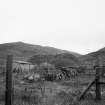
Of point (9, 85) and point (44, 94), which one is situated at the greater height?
point (9, 85)

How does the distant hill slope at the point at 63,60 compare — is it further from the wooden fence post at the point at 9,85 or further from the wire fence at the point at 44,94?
the wooden fence post at the point at 9,85

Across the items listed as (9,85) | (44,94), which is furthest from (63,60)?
(9,85)

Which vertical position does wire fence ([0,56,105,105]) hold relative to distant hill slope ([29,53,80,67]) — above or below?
below

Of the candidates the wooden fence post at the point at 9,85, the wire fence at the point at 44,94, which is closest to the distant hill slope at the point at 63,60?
the wire fence at the point at 44,94

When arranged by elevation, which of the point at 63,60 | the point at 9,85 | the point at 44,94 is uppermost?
the point at 63,60

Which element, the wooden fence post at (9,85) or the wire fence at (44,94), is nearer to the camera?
the wooden fence post at (9,85)

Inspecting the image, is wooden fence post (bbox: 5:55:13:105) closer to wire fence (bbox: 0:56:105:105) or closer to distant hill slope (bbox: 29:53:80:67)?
wire fence (bbox: 0:56:105:105)

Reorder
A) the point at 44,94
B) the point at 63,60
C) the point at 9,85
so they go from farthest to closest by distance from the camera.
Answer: the point at 63,60
the point at 44,94
the point at 9,85

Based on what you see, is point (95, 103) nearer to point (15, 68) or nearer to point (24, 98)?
point (24, 98)

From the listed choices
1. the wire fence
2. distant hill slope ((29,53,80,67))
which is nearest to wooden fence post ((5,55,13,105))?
the wire fence

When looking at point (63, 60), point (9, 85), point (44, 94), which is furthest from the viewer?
point (63, 60)

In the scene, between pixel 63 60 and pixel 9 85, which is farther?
pixel 63 60

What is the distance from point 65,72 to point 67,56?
32.0 meters

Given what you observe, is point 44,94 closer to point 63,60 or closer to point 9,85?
point 9,85
